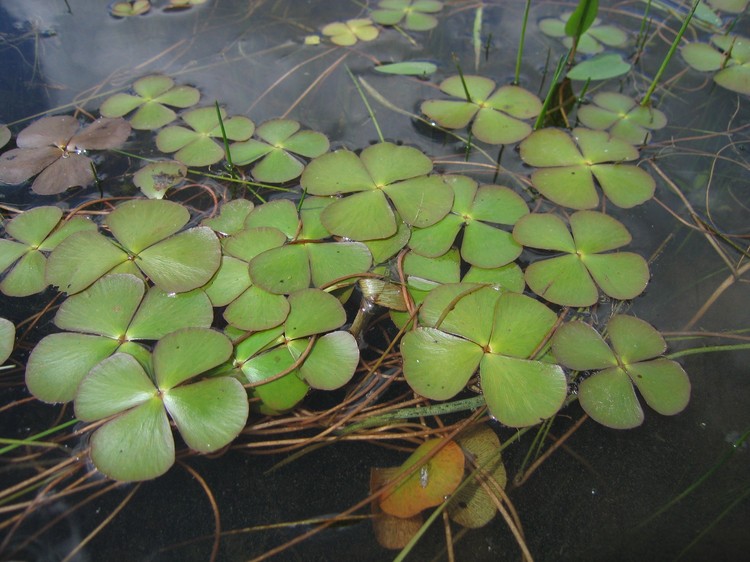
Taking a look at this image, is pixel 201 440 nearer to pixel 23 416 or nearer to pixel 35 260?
pixel 23 416

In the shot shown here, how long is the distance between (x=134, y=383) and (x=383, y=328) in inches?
23.9

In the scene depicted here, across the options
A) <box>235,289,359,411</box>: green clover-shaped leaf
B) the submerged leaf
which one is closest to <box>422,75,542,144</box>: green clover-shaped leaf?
<box>235,289,359,411</box>: green clover-shaped leaf

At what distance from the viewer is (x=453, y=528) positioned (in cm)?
110

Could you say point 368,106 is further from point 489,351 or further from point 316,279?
point 489,351

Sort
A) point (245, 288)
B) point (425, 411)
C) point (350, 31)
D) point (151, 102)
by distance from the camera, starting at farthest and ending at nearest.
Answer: point (350, 31) < point (151, 102) < point (245, 288) < point (425, 411)

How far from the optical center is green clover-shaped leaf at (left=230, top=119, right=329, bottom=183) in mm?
1694

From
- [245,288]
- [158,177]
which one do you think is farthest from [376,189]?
[158,177]

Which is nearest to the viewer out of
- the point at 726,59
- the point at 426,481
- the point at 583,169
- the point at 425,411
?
the point at 426,481

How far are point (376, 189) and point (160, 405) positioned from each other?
838 millimetres

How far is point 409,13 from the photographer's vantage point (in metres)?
2.30

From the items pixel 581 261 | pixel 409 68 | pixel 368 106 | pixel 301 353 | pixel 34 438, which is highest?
pixel 409 68

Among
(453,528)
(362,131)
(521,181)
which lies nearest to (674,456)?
(453,528)

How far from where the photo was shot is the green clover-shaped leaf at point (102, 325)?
4.00 feet

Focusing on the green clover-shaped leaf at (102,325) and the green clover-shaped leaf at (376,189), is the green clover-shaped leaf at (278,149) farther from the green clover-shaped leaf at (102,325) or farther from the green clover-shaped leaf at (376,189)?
the green clover-shaped leaf at (102,325)
